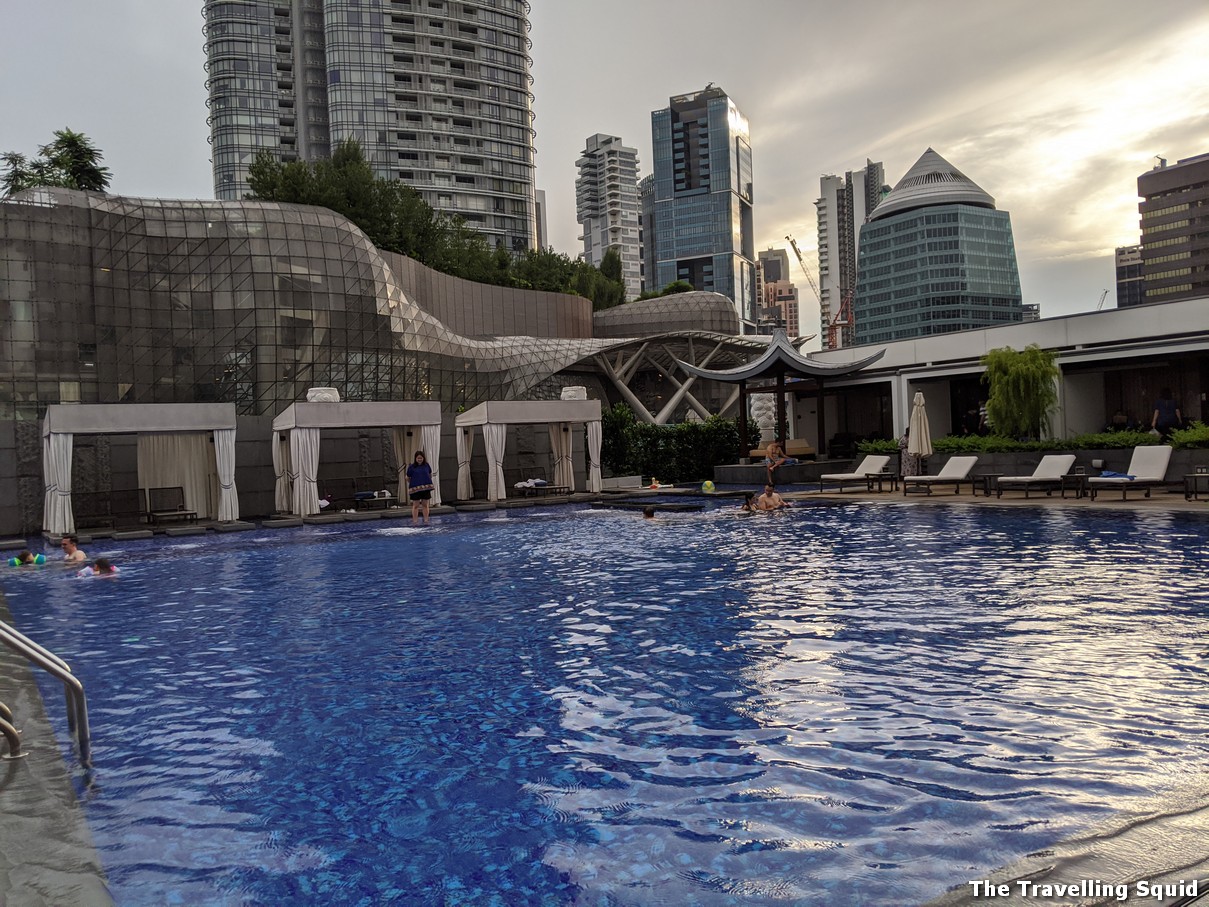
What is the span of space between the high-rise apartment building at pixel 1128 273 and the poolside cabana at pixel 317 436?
18712 cm

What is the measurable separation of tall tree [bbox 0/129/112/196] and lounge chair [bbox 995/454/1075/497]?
46006 millimetres

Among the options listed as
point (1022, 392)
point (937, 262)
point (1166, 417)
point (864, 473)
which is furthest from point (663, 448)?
point (937, 262)

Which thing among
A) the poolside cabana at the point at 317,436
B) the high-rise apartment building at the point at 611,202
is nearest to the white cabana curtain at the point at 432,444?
the poolside cabana at the point at 317,436

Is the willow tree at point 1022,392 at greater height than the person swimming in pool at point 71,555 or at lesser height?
greater

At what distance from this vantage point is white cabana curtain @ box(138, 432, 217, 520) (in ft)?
72.5

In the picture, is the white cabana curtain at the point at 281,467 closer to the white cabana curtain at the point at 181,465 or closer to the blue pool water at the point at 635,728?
the white cabana curtain at the point at 181,465

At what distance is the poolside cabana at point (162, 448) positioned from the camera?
18797mm

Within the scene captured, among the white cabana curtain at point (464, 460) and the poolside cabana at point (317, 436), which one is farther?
the white cabana curtain at point (464, 460)

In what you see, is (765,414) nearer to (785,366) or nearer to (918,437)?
(785,366)

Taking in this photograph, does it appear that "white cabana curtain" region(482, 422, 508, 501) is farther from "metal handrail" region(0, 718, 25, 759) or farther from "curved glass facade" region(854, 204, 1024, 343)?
"curved glass facade" region(854, 204, 1024, 343)

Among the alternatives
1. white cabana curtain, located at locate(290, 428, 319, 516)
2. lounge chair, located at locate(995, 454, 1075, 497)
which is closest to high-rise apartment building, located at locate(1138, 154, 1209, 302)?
lounge chair, located at locate(995, 454, 1075, 497)

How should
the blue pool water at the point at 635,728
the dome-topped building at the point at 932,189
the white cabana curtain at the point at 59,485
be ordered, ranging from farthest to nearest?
the dome-topped building at the point at 932,189
the white cabana curtain at the point at 59,485
the blue pool water at the point at 635,728

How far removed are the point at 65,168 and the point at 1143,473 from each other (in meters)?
50.6

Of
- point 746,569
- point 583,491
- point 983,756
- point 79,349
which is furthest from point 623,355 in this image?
point 983,756
